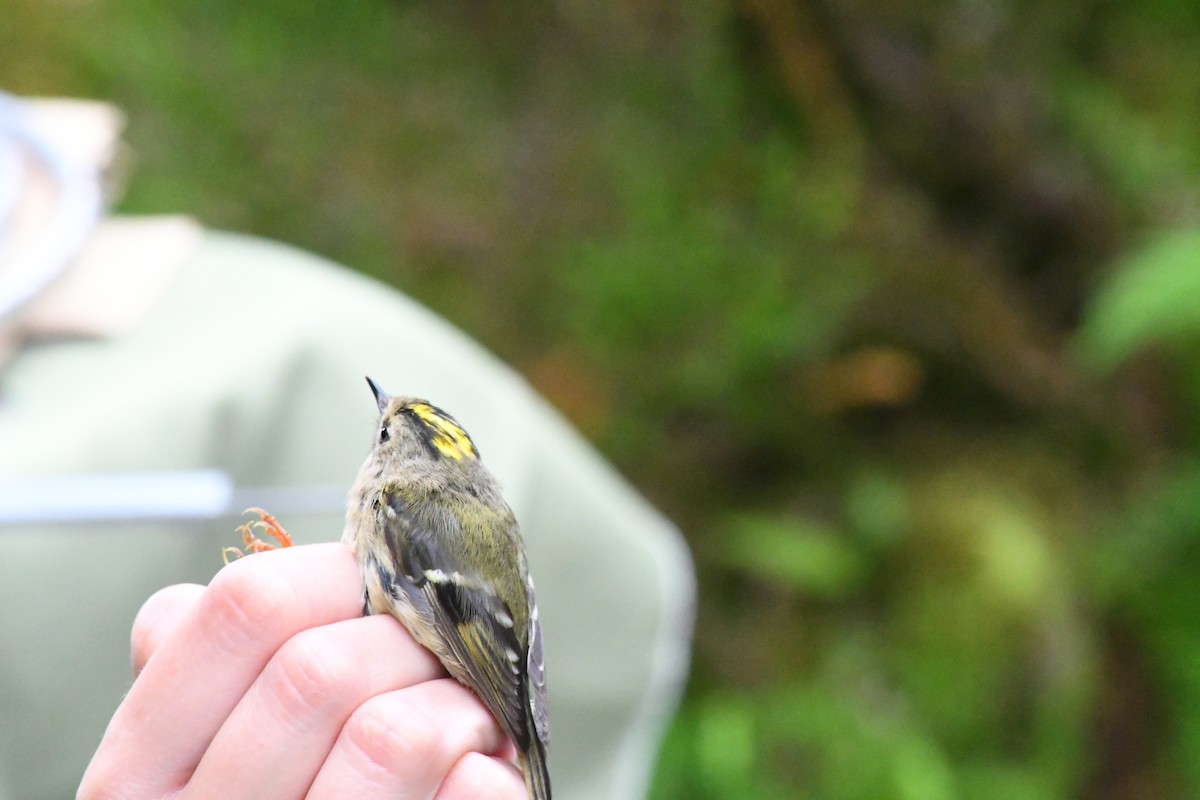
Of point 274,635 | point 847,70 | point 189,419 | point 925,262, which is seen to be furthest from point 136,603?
A: point 847,70

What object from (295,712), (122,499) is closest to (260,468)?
(122,499)

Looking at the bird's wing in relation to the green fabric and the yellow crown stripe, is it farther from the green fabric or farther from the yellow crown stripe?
the green fabric

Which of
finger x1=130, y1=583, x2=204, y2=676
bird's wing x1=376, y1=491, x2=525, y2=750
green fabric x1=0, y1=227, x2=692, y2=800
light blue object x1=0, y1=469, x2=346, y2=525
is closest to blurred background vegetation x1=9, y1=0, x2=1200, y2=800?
green fabric x1=0, y1=227, x2=692, y2=800

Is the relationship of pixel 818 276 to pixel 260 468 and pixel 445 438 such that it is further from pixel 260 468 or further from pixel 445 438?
pixel 445 438

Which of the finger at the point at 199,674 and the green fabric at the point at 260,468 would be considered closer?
the finger at the point at 199,674

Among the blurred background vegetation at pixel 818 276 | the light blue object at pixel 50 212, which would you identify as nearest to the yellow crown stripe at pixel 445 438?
the light blue object at pixel 50 212

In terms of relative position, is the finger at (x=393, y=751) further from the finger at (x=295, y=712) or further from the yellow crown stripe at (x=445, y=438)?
the yellow crown stripe at (x=445, y=438)

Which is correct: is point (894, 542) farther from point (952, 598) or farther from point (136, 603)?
point (136, 603)
